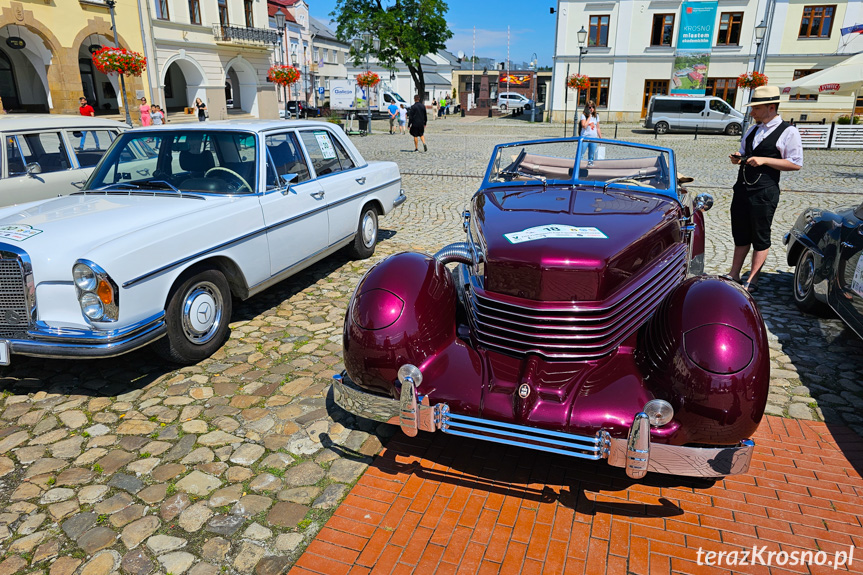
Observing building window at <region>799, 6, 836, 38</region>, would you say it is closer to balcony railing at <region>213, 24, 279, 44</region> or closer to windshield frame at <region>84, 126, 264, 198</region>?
balcony railing at <region>213, 24, 279, 44</region>

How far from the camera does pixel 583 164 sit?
4.41 meters

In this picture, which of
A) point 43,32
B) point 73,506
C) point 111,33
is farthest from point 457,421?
point 111,33

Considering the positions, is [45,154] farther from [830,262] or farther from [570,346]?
[830,262]

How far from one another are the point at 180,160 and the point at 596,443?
14.3 ft

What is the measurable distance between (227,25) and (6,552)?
36.2 m

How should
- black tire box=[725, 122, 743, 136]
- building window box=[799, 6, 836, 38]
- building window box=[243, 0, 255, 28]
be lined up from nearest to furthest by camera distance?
1. black tire box=[725, 122, 743, 136]
2. building window box=[799, 6, 836, 38]
3. building window box=[243, 0, 255, 28]

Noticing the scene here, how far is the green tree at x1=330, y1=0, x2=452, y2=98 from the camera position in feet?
126

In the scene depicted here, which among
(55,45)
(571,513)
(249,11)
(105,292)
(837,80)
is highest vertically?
(249,11)

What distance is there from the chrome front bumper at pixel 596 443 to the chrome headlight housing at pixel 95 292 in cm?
194

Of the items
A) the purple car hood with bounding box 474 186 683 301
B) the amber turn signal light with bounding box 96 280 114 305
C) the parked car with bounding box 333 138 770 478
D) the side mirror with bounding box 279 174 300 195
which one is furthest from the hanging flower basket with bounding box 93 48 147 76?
the parked car with bounding box 333 138 770 478

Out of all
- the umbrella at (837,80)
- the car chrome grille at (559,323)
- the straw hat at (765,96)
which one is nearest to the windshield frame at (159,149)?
the car chrome grille at (559,323)

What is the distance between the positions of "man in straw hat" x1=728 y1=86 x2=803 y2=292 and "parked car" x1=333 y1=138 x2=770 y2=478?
2214 mm

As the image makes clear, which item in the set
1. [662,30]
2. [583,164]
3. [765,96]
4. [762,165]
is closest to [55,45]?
[583,164]

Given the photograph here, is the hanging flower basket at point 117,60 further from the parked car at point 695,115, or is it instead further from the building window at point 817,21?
the building window at point 817,21
